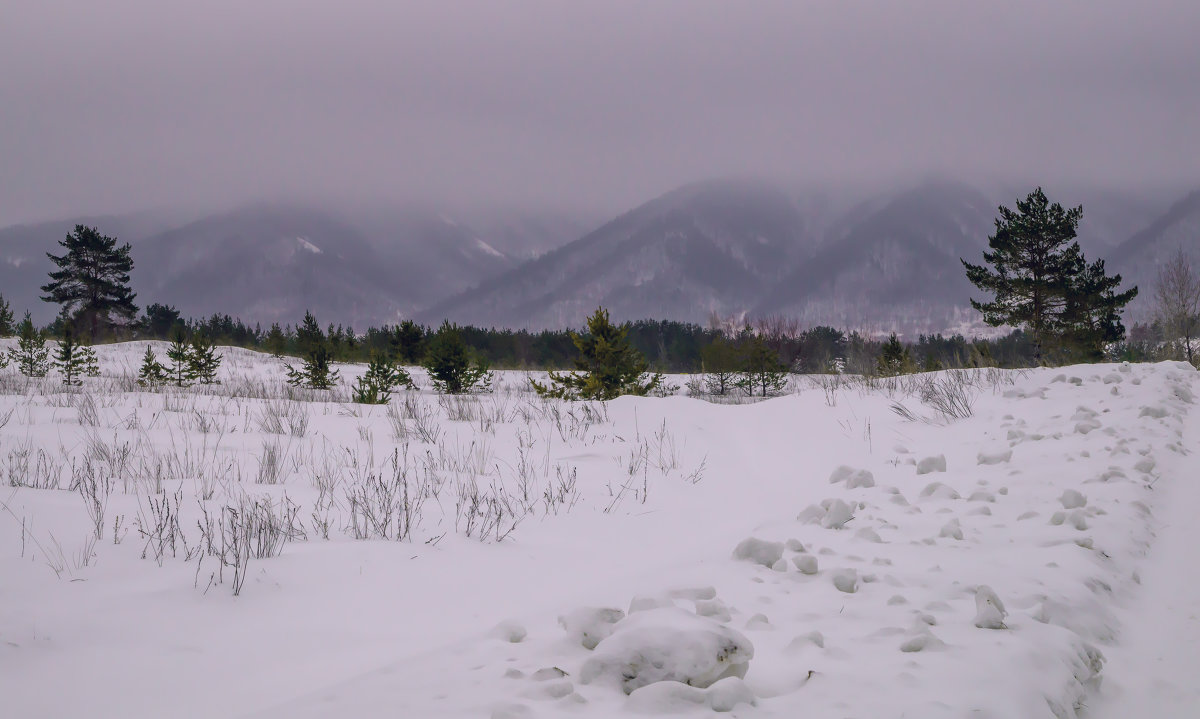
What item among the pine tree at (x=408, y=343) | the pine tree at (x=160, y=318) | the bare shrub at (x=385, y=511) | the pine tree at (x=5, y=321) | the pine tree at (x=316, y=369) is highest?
the pine tree at (x=160, y=318)

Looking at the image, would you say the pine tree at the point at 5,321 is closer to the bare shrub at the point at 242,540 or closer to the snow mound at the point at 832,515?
the bare shrub at the point at 242,540

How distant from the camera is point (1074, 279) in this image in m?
27.6

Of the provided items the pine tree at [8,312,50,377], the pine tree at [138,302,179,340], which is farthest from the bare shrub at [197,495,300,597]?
the pine tree at [138,302,179,340]

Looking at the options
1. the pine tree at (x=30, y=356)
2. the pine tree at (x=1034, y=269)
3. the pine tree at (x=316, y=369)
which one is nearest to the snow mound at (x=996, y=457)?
the pine tree at (x=316, y=369)

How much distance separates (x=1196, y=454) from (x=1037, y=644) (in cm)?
502

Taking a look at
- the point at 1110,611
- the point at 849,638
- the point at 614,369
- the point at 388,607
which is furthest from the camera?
the point at 614,369

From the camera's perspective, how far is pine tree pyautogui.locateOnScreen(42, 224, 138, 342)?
46.8 meters

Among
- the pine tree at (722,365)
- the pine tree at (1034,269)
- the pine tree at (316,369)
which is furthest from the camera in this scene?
the pine tree at (722,365)

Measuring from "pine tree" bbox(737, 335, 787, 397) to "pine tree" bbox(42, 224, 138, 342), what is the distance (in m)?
49.6

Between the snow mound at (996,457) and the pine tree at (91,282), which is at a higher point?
the pine tree at (91,282)

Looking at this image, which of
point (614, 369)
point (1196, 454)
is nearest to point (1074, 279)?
point (614, 369)

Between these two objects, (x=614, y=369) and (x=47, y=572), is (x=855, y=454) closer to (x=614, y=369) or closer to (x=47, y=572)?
(x=47, y=572)

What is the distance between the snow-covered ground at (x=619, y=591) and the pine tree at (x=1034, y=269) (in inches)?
1077

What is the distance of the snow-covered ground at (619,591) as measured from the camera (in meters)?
1.56
